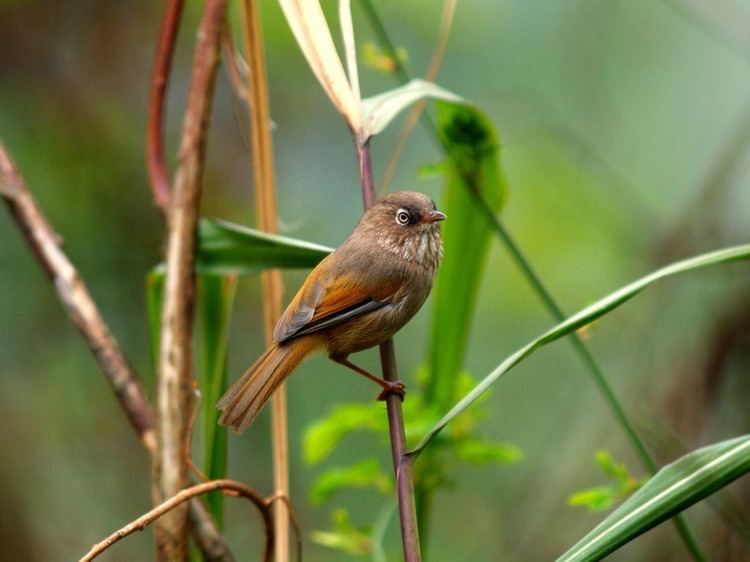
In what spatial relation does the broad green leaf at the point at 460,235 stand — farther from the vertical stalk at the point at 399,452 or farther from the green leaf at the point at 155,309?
the green leaf at the point at 155,309

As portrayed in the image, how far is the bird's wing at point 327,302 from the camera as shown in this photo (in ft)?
8.88

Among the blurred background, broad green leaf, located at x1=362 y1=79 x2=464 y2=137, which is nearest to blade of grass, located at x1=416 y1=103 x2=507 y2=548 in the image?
broad green leaf, located at x1=362 y1=79 x2=464 y2=137

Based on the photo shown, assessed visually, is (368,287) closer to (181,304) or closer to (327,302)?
(327,302)

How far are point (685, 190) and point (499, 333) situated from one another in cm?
155

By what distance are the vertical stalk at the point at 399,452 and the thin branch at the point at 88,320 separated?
28.3 inches

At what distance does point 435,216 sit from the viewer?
2969 mm

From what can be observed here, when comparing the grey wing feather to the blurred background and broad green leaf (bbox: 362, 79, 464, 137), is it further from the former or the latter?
the blurred background

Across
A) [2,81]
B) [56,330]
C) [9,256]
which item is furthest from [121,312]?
[2,81]

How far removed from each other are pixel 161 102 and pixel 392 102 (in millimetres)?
1007

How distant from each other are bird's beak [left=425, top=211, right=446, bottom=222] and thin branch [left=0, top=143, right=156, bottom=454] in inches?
39.3

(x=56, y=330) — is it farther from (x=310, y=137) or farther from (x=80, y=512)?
(x=310, y=137)

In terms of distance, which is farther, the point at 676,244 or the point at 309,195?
the point at 309,195

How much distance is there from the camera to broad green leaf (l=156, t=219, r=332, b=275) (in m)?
2.39

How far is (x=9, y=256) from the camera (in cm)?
556
